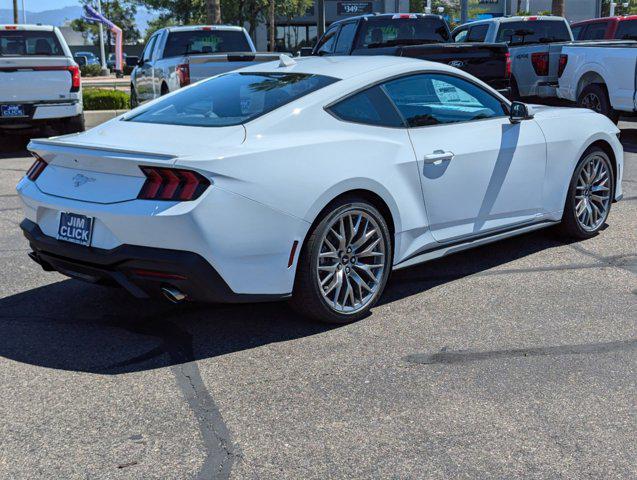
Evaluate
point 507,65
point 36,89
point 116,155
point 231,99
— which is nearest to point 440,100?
point 231,99

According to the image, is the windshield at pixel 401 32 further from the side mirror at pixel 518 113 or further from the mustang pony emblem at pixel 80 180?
the mustang pony emblem at pixel 80 180

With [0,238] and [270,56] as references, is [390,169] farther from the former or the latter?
[270,56]

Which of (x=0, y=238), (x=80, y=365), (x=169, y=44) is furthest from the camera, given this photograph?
(x=169, y=44)

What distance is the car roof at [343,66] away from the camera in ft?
17.7

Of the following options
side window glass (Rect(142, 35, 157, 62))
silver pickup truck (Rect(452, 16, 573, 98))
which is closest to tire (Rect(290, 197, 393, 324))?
silver pickup truck (Rect(452, 16, 573, 98))

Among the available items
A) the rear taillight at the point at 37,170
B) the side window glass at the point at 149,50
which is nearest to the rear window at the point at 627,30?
the side window glass at the point at 149,50

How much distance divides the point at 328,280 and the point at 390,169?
800 mm

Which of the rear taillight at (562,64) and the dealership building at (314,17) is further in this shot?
the dealership building at (314,17)

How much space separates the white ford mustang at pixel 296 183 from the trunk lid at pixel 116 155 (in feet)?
0.04

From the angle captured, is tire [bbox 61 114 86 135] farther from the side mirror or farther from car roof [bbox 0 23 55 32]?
the side mirror

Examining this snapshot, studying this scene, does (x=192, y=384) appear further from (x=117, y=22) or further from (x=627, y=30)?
(x=117, y=22)

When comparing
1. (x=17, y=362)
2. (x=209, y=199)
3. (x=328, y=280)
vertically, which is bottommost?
(x=17, y=362)

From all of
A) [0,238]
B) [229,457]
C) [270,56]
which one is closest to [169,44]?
[270,56]

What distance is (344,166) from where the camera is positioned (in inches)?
189
